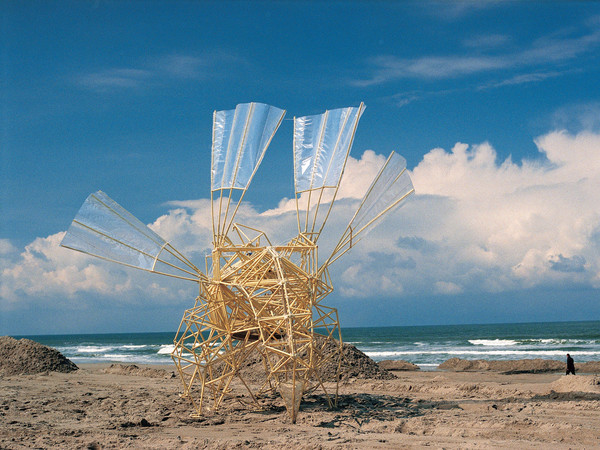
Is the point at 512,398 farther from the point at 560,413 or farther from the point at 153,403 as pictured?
the point at 153,403

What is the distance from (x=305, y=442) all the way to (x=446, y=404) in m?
4.79

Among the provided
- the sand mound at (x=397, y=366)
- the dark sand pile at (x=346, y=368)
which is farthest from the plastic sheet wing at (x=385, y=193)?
the sand mound at (x=397, y=366)

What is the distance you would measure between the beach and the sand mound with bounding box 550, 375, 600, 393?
2cm

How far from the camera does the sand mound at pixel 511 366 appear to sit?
20766 millimetres

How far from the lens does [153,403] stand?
1183 cm

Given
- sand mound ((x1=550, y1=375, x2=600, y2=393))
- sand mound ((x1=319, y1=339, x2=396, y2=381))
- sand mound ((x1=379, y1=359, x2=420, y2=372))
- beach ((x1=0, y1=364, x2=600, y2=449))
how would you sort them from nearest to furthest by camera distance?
beach ((x1=0, y1=364, x2=600, y2=449))
sand mound ((x1=550, y1=375, x2=600, y2=393))
sand mound ((x1=319, y1=339, x2=396, y2=381))
sand mound ((x1=379, y1=359, x2=420, y2=372))

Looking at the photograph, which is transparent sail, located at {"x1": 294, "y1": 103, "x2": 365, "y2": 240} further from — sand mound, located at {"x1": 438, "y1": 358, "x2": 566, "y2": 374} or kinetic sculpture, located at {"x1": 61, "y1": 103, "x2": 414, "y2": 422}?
sand mound, located at {"x1": 438, "y1": 358, "x2": 566, "y2": 374}

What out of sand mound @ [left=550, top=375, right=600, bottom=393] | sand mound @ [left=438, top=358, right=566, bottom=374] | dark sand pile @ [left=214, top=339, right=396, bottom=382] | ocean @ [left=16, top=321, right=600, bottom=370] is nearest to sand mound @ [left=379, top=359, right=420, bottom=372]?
sand mound @ [left=438, top=358, right=566, bottom=374]

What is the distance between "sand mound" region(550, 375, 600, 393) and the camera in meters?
12.9

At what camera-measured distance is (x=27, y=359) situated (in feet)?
62.5

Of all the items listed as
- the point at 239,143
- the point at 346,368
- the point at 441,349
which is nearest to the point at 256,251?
the point at 239,143

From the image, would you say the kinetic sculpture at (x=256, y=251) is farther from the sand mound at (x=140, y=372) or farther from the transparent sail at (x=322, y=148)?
the sand mound at (x=140, y=372)

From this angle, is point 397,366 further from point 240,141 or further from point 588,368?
point 240,141

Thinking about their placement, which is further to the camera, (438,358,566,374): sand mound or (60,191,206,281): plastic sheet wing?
(438,358,566,374): sand mound
